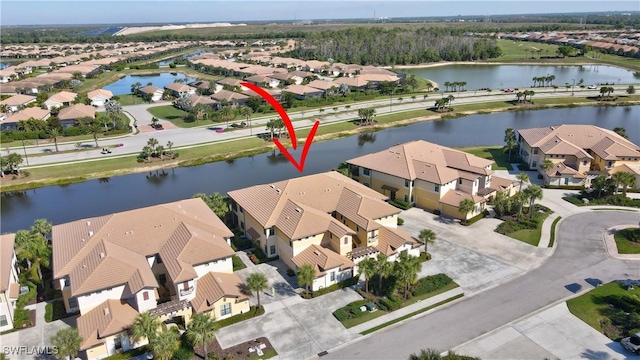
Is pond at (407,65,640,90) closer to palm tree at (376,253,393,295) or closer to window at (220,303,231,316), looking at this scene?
palm tree at (376,253,393,295)

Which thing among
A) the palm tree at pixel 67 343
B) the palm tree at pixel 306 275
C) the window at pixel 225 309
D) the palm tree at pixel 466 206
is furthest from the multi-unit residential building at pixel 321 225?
the palm tree at pixel 67 343

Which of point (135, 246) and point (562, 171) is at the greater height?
point (135, 246)

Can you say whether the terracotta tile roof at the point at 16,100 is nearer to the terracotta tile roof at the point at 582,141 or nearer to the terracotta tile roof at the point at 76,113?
the terracotta tile roof at the point at 76,113

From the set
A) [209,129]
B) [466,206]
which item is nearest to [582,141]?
[466,206]

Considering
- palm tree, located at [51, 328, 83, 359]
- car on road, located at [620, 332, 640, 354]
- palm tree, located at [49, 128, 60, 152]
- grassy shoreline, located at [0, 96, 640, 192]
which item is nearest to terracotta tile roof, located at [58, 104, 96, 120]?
palm tree, located at [49, 128, 60, 152]

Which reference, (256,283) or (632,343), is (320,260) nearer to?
(256,283)

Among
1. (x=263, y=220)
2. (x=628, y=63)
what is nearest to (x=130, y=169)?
(x=263, y=220)

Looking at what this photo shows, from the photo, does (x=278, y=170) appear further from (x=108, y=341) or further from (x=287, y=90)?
(x=287, y=90)
